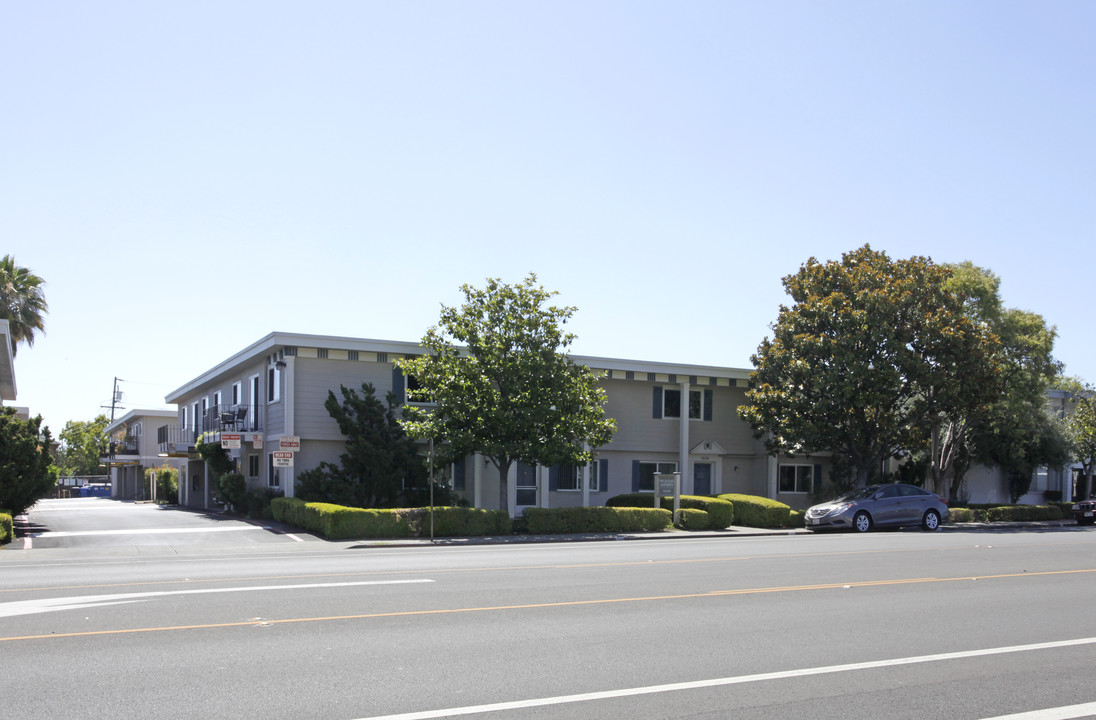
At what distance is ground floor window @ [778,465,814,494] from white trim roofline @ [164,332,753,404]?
447cm

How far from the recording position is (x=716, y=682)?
23.2 ft

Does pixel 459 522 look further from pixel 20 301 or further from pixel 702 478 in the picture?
pixel 20 301

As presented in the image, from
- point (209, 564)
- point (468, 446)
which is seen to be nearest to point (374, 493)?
point (468, 446)

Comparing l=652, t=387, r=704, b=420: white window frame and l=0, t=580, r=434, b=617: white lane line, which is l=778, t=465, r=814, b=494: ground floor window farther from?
l=0, t=580, r=434, b=617: white lane line

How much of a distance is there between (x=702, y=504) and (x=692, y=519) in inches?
40.7

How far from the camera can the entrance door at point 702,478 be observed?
33875 mm

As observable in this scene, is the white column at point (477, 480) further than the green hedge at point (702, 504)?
Yes

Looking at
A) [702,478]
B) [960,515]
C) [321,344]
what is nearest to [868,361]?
[960,515]

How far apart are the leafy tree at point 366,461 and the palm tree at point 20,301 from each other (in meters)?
16.6

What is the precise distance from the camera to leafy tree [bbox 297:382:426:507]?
1038 inches

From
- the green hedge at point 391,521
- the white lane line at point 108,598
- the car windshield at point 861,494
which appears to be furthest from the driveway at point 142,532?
the car windshield at point 861,494

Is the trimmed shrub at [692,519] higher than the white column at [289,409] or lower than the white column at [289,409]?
lower

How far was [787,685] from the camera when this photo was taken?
7031 mm

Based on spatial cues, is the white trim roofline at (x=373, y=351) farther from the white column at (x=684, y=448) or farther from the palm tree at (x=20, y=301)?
the palm tree at (x=20, y=301)
